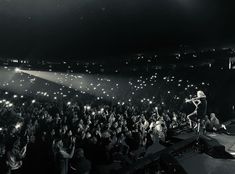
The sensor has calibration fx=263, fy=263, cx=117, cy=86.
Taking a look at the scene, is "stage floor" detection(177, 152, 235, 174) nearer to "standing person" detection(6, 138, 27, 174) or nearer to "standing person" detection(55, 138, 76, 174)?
"standing person" detection(55, 138, 76, 174)

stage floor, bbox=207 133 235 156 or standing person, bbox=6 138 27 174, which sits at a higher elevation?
stage floor, bbox=207 133 235 156

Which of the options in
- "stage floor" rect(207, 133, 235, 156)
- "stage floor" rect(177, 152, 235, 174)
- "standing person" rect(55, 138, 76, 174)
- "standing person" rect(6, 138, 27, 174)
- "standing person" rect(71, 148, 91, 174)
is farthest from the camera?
"stage floor" rect(207, 133, 235, 156)

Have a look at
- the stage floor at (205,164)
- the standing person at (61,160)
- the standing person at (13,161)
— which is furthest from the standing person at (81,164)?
the stage floor at (205,164)

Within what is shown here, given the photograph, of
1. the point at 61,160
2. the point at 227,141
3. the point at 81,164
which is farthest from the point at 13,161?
the point at 227,141

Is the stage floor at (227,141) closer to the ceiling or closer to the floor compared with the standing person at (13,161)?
closer to the ceiling

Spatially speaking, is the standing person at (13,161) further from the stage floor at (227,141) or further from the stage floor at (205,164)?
the stage floor at (227,141)

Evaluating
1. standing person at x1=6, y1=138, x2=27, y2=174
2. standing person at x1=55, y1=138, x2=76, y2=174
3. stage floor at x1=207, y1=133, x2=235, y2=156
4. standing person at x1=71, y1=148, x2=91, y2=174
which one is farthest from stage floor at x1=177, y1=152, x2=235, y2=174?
standing person at x1=6, y1=138, x2=27, y2=174

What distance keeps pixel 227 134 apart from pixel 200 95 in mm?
2743

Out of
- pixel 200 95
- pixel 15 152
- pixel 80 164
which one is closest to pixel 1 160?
pixel 15 152

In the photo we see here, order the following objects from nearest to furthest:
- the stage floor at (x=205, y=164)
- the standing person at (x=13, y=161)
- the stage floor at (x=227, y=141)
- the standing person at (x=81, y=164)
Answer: the standing person at (x=81, y=164) < the stage floor at (x=205, y=164) < the standing person at (x=13, y=161) < the stage floor at (x=227, y=141)

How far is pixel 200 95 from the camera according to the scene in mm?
10461

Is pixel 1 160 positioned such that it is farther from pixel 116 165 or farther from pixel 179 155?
pixel 179 155

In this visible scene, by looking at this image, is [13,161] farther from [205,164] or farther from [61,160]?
[205,164]

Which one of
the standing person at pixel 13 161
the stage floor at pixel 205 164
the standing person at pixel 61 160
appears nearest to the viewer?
the stage floor at pixel 205 164
